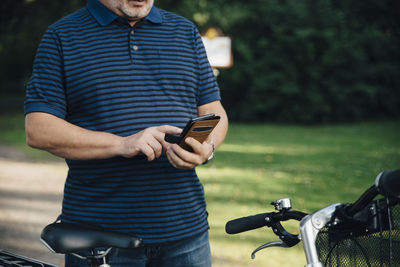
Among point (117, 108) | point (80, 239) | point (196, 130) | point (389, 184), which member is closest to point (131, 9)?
point (117, 108)

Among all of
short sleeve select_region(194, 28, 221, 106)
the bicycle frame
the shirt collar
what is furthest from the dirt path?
the bicycle frame

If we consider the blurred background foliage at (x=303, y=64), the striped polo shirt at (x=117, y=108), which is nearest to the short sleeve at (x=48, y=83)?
the striped polo shirt at (x=117, y=108)

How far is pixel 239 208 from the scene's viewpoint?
7.91 metres

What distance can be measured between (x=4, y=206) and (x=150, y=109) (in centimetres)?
667

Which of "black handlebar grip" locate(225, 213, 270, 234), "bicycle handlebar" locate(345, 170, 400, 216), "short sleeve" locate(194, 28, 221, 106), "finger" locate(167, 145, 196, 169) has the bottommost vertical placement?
"black handlebar grip" locate(225, 213, 270, 234)

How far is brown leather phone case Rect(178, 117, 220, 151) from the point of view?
1802mm

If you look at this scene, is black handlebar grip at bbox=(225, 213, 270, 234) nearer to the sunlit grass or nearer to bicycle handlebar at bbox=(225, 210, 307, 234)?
bicycle handlebar at bbox=(225, 210, 307, 234)

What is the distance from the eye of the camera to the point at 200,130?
1.85m

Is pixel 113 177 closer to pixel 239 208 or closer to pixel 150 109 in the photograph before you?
pixel 150 109

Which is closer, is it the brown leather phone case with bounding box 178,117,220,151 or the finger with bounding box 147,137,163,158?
the brown leather phone case with bounding box 178,117,220,151

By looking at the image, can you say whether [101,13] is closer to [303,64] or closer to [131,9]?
[131,9]

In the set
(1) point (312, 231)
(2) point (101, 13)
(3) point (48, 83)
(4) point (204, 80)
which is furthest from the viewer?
(4) point (204, 80)

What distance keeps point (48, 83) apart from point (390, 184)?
134 centimetres

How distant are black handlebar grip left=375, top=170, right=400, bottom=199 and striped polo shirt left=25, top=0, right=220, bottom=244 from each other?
1.01m
